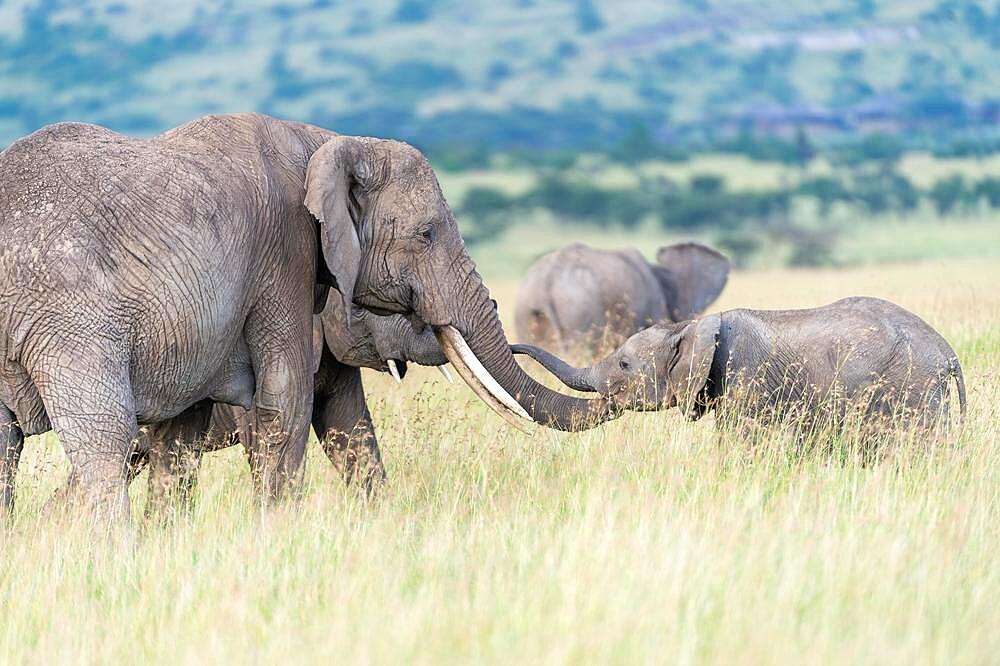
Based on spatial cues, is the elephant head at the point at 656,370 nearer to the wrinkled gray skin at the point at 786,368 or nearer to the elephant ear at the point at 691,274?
the wrinkled gray skin at the point at 786,368

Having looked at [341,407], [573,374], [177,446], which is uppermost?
[573,374]

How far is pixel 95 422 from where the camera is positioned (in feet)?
20.4

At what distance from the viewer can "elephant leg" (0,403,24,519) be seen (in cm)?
648

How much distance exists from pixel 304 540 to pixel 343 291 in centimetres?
138

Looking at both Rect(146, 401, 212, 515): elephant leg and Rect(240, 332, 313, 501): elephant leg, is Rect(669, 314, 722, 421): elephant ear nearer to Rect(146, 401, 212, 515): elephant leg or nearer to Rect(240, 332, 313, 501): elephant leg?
Rect(240, 332, 313, 501): elephant leg

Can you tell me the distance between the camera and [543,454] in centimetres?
845

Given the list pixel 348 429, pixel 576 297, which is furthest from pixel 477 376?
pixel 576 297

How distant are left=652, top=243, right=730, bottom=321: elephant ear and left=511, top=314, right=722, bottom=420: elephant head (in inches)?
443

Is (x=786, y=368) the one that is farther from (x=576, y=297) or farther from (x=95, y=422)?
(x=576, y=297)

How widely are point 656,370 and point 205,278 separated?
2971mm

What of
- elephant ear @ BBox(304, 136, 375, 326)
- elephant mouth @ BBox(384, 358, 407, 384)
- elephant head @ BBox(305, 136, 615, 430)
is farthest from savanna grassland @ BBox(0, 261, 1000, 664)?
elephant ear @ BBox(304, 136, 375, 326)

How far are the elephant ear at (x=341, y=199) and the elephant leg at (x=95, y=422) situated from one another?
1194 mm

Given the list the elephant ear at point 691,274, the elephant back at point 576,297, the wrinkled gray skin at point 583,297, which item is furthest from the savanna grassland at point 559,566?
the elephant ear at point 691,274

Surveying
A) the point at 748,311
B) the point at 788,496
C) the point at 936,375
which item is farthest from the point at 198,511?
the point at 936,375
